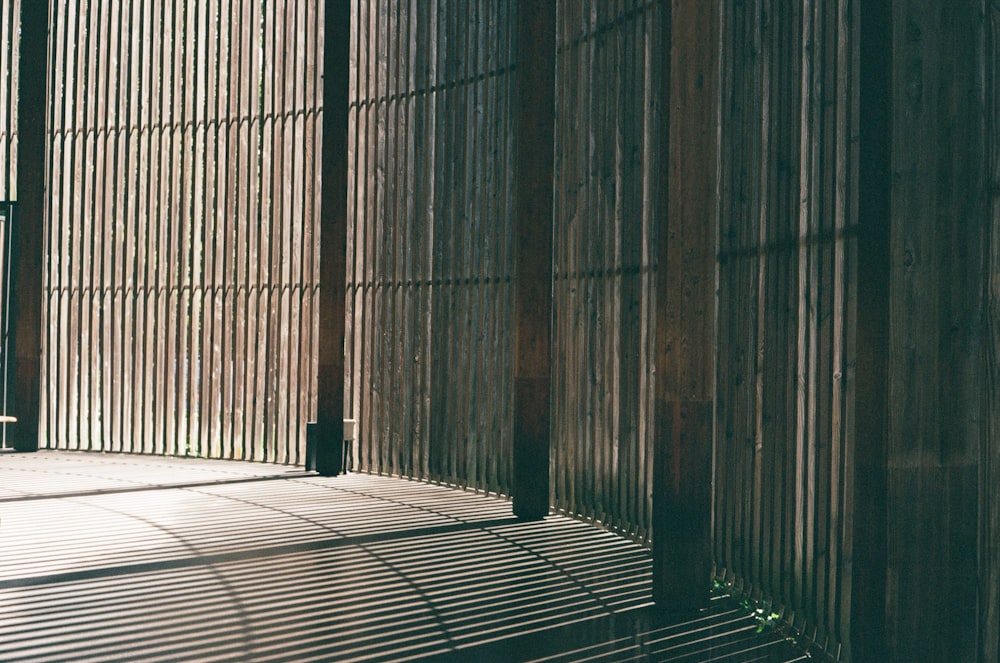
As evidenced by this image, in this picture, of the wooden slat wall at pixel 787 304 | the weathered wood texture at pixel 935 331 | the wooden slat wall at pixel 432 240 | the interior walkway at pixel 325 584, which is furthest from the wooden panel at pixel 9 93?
the weathered wood texture at pixel 935 331

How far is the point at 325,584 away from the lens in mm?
6293

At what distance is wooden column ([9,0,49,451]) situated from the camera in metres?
13.6

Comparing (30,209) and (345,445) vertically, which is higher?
(30,209)

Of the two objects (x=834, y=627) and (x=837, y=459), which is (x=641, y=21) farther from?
(x=834, y=627)

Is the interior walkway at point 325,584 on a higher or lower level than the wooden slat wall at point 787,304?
lower

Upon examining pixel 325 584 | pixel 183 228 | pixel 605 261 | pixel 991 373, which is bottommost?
pixel 325 584

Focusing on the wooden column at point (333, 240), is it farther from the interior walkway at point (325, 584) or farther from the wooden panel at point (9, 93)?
the wooden panel at point (9, 93)

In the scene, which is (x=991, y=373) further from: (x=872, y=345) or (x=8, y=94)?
(x=8, y=94)

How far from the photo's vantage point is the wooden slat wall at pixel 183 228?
12.7 meters

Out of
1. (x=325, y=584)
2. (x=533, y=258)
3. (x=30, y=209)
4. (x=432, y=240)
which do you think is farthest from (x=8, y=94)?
(x=325, y=584)

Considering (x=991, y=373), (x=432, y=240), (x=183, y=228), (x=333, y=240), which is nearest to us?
(x=991, y=373)

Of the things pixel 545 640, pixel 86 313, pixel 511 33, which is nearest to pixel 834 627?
pixel 545 640

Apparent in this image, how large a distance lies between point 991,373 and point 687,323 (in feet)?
6.58

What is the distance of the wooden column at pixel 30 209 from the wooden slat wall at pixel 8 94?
0.21m
